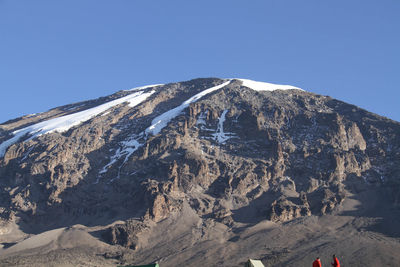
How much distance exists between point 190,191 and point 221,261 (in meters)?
35.8

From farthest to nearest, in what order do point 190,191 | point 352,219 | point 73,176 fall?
point 73,176 < point 190,191 < point 352,219

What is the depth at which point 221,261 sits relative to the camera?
10069cm

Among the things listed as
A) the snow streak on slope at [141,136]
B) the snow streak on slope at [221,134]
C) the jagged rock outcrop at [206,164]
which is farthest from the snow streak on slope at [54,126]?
the snow streak on slope at [221,134]

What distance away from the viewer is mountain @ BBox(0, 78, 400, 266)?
352ft

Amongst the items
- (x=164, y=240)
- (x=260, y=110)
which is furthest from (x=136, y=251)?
(x=260, y=110)

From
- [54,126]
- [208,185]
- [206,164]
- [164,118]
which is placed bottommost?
[208,185]

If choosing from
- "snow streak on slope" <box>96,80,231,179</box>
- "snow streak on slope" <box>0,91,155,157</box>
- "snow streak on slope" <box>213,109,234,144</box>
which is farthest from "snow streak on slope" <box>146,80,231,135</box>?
"snow streak on slope" <box>0,91,155,157</box>

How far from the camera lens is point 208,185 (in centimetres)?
13812

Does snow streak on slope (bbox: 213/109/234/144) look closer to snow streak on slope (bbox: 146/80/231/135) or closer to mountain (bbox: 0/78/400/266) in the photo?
mountain (bbox: 0/78/400/266)

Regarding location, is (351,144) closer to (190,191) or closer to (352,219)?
(352,219)

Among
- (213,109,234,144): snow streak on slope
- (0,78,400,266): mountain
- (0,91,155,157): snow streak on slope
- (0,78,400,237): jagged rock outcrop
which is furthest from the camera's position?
(0,91,155,157): snow streak on slope

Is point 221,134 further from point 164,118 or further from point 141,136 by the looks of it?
point 141,136

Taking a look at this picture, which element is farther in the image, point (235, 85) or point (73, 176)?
point (235, 85)

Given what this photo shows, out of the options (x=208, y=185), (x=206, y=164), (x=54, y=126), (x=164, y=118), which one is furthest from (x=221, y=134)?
(x=54, y=126)
